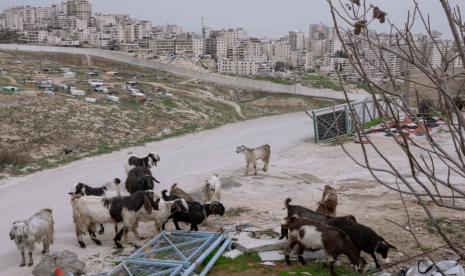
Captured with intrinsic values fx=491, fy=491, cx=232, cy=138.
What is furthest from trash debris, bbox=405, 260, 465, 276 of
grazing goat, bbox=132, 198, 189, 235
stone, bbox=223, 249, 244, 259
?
grazing goat, bbox=132, 198, 189, 235

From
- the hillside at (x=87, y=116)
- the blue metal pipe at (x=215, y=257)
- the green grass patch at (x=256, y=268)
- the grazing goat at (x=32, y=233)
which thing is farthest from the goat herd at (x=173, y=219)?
the hillside at (x=87, y=116)

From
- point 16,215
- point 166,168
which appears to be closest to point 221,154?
point 166,168

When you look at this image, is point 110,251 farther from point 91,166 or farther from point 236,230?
point 91,166

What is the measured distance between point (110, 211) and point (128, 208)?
395mm

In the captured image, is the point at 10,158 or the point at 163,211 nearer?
the point at 163,211

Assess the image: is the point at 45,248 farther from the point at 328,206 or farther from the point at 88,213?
the point at 328,206

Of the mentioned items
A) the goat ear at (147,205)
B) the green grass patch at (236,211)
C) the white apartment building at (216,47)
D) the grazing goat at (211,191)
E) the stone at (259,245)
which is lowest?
the green grass patch at (236,211)

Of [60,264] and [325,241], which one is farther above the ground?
[325,241]

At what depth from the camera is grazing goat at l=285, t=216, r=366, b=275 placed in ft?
28.7

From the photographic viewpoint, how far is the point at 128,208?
11.0 meters

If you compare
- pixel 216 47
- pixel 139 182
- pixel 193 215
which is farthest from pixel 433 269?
pixel 216 47

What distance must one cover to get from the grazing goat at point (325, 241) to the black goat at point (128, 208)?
3455 millimetres

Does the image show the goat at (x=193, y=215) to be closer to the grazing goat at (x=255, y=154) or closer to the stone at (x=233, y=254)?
the stone at (x=233, y=254)

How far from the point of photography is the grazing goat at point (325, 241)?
344 inches
